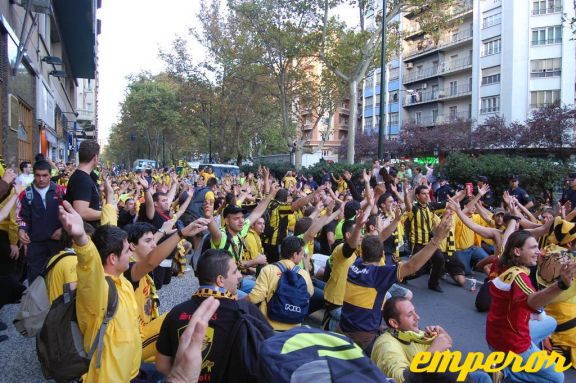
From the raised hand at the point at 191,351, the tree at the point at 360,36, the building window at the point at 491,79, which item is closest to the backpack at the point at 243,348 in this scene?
the raised hand at the point at 191,351

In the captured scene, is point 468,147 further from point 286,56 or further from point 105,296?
point 105,296

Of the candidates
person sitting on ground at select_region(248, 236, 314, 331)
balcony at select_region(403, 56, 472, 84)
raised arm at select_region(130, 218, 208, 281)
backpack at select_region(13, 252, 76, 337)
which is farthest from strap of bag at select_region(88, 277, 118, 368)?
balcony at select_region(403, 56, 472, 84)

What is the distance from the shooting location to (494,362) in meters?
3.49

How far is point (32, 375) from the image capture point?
4.29m

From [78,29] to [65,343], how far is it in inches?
937

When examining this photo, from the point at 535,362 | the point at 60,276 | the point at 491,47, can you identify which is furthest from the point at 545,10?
the point at 60,276

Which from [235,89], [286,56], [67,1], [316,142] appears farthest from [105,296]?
[316,142]

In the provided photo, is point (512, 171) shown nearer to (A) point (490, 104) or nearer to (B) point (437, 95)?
(A) point (490, 104)

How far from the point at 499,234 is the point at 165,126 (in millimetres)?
41312

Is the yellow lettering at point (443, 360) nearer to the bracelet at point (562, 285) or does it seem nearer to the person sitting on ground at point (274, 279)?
the bracelet at point (562, 285)

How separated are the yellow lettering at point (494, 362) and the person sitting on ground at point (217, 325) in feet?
5.72

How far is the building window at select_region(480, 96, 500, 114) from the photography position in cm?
4267

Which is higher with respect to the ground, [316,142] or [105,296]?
[316,142]

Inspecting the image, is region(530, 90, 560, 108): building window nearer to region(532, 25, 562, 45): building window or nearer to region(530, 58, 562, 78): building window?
region(530, 58, 562, 78): building window
